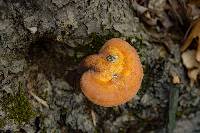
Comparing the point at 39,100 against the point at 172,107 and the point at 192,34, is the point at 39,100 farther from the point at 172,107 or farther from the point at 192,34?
the point at 192,34

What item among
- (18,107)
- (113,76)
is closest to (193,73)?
(113,76)

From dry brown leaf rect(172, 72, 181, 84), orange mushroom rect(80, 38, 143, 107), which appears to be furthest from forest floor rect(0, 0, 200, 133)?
orange mushroom rect(80, 38, 143, 107)

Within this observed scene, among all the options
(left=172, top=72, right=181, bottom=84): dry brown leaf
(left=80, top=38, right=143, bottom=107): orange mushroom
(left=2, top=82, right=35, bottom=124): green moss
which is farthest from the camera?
(left=172, top=72, right=181, bottom=84): dry brown leaf

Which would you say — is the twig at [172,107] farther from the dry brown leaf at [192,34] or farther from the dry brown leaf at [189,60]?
the dry brown leaf at [192,34]

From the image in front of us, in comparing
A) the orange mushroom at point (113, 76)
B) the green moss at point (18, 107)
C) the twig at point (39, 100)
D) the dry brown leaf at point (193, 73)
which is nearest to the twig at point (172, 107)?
the dry brown leaf at point (193, 73)

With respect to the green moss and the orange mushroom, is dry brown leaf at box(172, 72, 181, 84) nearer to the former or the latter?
the orange mushroom

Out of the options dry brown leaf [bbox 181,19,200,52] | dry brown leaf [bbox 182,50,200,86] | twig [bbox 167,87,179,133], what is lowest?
twig [bbox 167,87,179,133]
